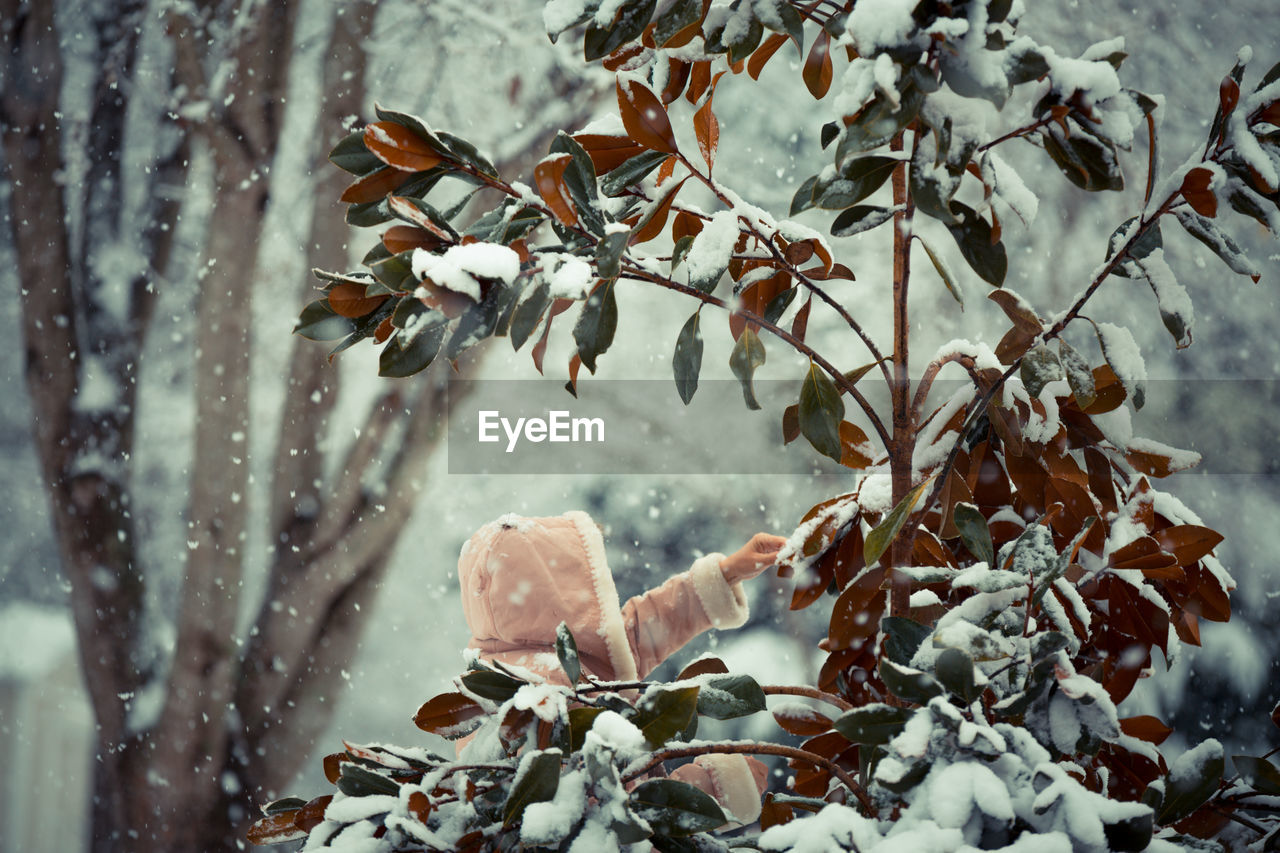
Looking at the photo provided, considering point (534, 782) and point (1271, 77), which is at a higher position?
point (1271, 77)

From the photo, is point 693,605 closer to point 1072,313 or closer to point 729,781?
point 729,781

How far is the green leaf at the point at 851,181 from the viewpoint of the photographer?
407mm

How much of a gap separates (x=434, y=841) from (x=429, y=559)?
1398mm

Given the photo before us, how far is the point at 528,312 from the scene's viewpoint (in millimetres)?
407

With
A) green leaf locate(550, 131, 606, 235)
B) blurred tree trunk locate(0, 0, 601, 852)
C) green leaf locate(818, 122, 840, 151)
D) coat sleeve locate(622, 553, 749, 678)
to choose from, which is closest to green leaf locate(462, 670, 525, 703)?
green leaf locate(550, 131, 606, 235)

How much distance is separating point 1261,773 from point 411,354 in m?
0.43

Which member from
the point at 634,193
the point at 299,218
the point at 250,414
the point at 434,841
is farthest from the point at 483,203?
the point at 434,841

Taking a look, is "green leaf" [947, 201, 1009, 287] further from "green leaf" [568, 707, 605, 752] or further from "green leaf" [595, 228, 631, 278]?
"green leaf" [568, 707, 605, 752]

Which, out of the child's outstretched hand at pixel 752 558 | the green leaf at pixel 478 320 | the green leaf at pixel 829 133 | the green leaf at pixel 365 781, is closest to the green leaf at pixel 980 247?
the green leaf at pixel 829 133

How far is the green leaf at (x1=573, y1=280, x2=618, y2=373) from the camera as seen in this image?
43cm

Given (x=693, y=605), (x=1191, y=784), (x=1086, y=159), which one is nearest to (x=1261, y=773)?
(x=1191, y=784)

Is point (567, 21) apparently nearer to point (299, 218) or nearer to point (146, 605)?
point (299, 218)

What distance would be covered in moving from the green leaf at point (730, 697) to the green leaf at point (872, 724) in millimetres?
85

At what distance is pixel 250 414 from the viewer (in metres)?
1.71
